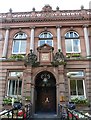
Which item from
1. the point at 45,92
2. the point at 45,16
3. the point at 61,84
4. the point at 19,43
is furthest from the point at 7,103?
the point at 45,16

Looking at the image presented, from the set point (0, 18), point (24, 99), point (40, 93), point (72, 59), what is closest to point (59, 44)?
point (72, 59)

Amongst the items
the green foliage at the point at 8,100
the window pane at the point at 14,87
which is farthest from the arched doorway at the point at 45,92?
the green foliage at the point at 8,100

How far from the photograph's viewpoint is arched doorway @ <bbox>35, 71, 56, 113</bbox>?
1347 cm

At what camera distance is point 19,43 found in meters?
15.9

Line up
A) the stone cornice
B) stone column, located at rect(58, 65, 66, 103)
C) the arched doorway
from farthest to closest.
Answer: the stone cornice, the arched doorway, stone column, located at rect(58, 65, 66, 103)

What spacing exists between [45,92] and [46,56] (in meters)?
3.64

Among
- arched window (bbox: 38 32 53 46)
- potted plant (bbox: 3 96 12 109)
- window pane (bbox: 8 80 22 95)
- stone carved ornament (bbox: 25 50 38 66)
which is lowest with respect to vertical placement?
potted plant (bbox: 3 96 12 109)

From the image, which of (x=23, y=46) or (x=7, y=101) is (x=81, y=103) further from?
(x=23, y=46)

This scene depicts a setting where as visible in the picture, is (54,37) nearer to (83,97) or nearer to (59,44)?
(59,44)

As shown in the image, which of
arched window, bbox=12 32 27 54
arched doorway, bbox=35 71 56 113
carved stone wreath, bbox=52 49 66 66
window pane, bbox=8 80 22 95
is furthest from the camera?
arched window, bbox=12 32 27 54

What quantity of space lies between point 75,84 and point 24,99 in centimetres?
485

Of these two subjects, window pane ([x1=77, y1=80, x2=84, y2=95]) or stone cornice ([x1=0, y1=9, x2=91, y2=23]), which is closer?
window pane ([x1=77, y1=80, x2=84, y2=95])

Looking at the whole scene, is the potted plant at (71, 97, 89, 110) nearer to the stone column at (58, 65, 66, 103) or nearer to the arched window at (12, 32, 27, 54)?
the stone column at (58, 65, 66, 103)

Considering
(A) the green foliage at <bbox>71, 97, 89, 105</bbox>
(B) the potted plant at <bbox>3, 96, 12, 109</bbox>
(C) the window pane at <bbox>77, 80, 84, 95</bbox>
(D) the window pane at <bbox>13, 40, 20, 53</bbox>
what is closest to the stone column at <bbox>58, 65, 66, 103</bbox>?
(A) the green foliage at <bbox>71, 97, 89, 105</bbox>
